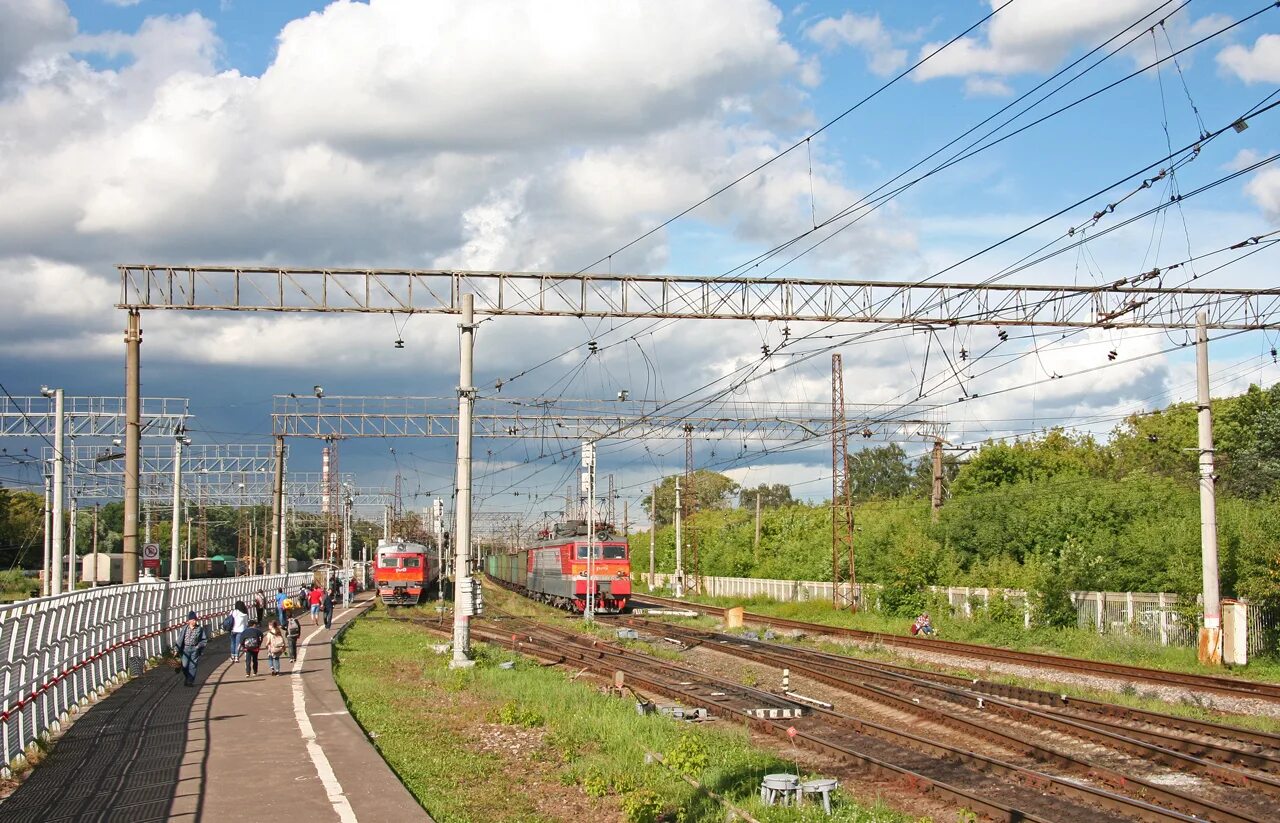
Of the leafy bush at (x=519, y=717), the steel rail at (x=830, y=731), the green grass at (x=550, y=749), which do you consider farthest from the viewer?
the leafy bush at (x=519, y=717)

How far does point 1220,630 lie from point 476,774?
63.5 feet

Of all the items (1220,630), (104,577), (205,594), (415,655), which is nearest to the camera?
(1220,630)

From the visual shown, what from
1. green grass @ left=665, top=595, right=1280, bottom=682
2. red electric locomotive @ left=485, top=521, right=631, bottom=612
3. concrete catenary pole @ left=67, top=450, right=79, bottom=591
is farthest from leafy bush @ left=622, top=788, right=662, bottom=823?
concrete catenary pole @ left=67, top=450, right=79, bottom=591

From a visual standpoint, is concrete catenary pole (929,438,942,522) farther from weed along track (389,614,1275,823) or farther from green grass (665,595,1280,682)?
weed along track (389,614,1275,823)

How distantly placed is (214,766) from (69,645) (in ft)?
16.1

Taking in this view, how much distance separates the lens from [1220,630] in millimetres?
25844

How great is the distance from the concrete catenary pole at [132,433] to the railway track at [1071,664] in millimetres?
20348

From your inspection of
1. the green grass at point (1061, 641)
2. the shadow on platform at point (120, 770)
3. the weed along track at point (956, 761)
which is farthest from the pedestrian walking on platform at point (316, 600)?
the shadow on platform at point (120, 770)

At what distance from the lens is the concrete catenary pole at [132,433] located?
2789 centimetres

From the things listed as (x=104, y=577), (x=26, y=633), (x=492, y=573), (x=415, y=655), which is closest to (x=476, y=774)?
(x=26, y=633)

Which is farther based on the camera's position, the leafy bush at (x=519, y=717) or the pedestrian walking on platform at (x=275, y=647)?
the pedestrian walking on platform at (x=275, y=647)

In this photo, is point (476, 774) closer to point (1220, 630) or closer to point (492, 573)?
point (1220, 630)

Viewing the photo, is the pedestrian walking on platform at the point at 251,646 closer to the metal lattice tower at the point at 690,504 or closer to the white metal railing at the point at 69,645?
the white metal railing at the point at 69,645

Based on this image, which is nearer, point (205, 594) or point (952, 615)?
point (205, 594)
